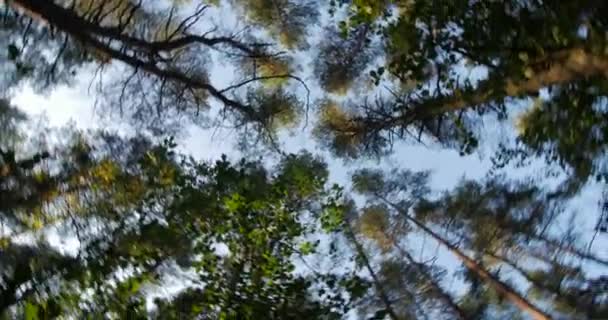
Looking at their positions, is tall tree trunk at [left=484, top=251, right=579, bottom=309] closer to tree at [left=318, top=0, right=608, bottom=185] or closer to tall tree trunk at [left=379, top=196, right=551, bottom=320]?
tall tree trunk at [left=379, top=196, right=551, bottom=320]

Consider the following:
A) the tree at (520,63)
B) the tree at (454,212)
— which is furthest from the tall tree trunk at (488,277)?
the tree at (520,63)

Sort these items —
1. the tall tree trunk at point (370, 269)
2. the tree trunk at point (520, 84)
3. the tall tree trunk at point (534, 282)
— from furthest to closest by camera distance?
the tall tree trunk at point (370, 269), the tall tree trunk at point (534, 282), the tree trunk at point (520, 84)

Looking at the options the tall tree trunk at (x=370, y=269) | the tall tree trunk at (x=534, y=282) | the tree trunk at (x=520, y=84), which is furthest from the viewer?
the tall tree trunk at (x=370, y=269)

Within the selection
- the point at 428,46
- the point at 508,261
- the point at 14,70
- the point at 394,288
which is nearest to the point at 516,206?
the point at 508,261

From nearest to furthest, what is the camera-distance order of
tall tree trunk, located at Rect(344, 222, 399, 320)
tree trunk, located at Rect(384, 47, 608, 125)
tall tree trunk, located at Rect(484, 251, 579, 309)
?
tree trunk, located at Rect(384, 47, 608, 125) → tall tree trunk, located at Rect(484, 251, 579, 309) → tall tree trunk, located at Rect(344, 222, 399, 320)

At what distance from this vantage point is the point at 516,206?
1058 cm

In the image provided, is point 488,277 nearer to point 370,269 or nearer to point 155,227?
point 370,269

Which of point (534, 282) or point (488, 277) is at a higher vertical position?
point (488, 277)

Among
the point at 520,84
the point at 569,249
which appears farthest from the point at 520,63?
the point at 569,249

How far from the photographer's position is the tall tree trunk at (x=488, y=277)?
31.7 ft

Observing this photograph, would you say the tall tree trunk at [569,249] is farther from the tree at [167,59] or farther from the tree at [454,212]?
the tree at [167,59]

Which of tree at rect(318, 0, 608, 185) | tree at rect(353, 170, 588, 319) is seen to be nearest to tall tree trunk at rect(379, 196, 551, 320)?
tree at rect(353, 170, 588, 319)

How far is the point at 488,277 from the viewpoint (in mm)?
10750

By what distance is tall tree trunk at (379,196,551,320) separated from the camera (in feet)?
31.7
